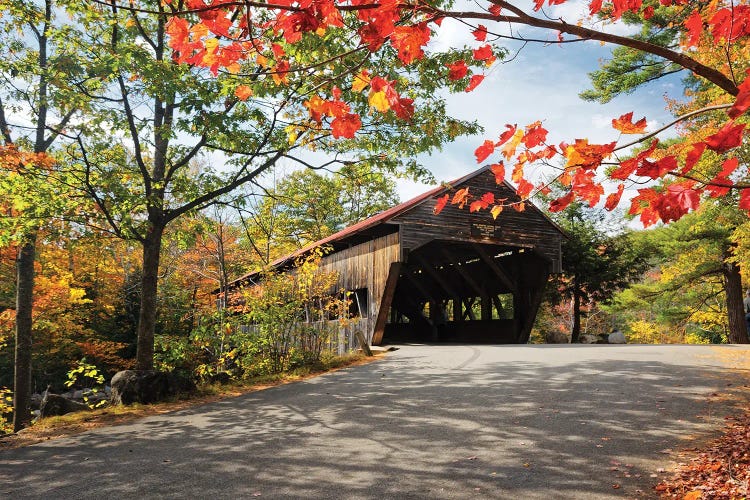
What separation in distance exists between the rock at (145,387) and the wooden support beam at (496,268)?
455 inches

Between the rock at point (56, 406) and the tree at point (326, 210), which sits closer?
the rock at point (56, 406)

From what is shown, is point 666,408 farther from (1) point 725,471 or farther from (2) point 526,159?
(2) point 526,159

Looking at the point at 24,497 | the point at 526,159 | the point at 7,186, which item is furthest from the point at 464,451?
the point at 7,186

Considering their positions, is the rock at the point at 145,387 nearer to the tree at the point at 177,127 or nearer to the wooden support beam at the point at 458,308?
the tree at the point at 177,127

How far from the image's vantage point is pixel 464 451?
5.02 meters

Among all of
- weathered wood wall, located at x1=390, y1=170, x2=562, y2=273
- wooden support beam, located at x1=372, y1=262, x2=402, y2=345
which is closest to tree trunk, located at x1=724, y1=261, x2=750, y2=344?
weathered wood wall, located at x1=390, y1=170, x2=562, y2=273

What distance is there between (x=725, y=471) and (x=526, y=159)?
122 inches

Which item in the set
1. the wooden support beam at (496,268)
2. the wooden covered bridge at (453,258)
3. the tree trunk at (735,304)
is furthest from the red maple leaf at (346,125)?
the tree trunk at (735,304)

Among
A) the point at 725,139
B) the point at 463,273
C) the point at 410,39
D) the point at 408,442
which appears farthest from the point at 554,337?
the point at 725,139

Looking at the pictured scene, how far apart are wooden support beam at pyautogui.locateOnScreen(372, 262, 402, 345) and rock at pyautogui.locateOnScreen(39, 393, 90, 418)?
8949 millimetres

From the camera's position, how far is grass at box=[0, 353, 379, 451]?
684cm

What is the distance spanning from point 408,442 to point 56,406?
702 centimetres

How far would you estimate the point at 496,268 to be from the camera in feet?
62.3

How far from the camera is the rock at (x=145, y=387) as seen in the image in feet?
28.5
